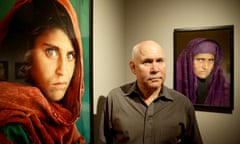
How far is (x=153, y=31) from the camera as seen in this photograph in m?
2.06

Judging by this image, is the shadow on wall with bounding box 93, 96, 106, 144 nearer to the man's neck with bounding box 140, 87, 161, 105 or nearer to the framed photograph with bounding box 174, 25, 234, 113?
the man's neck with bounding box 140, 87, 161, 105

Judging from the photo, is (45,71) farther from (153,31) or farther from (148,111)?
(153,31)

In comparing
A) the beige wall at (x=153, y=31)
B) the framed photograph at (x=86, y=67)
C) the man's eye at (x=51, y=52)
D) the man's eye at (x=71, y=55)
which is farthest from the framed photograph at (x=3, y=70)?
the beige wall at (x=153, y=31)

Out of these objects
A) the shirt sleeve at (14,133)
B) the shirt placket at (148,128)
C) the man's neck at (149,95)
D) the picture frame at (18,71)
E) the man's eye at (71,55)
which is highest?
the man's eye at (71,55)

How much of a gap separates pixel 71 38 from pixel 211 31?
1057mm

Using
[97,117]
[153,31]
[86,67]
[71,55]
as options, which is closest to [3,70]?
[71,55]

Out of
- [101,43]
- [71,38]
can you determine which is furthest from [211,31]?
[71,38]

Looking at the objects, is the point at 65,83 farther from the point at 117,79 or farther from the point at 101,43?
the point at 117,79

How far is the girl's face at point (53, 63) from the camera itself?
3.72 feet

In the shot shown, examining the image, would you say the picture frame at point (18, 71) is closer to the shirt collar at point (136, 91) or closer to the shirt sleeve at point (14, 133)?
the shirt sleeve at point (14, 133)

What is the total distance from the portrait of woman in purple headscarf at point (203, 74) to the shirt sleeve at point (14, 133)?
4.12ft

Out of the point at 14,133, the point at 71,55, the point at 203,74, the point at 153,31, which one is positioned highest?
the point at 153,31

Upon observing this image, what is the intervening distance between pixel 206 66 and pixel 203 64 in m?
0.03

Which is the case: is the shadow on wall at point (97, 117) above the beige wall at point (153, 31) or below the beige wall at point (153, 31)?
below
